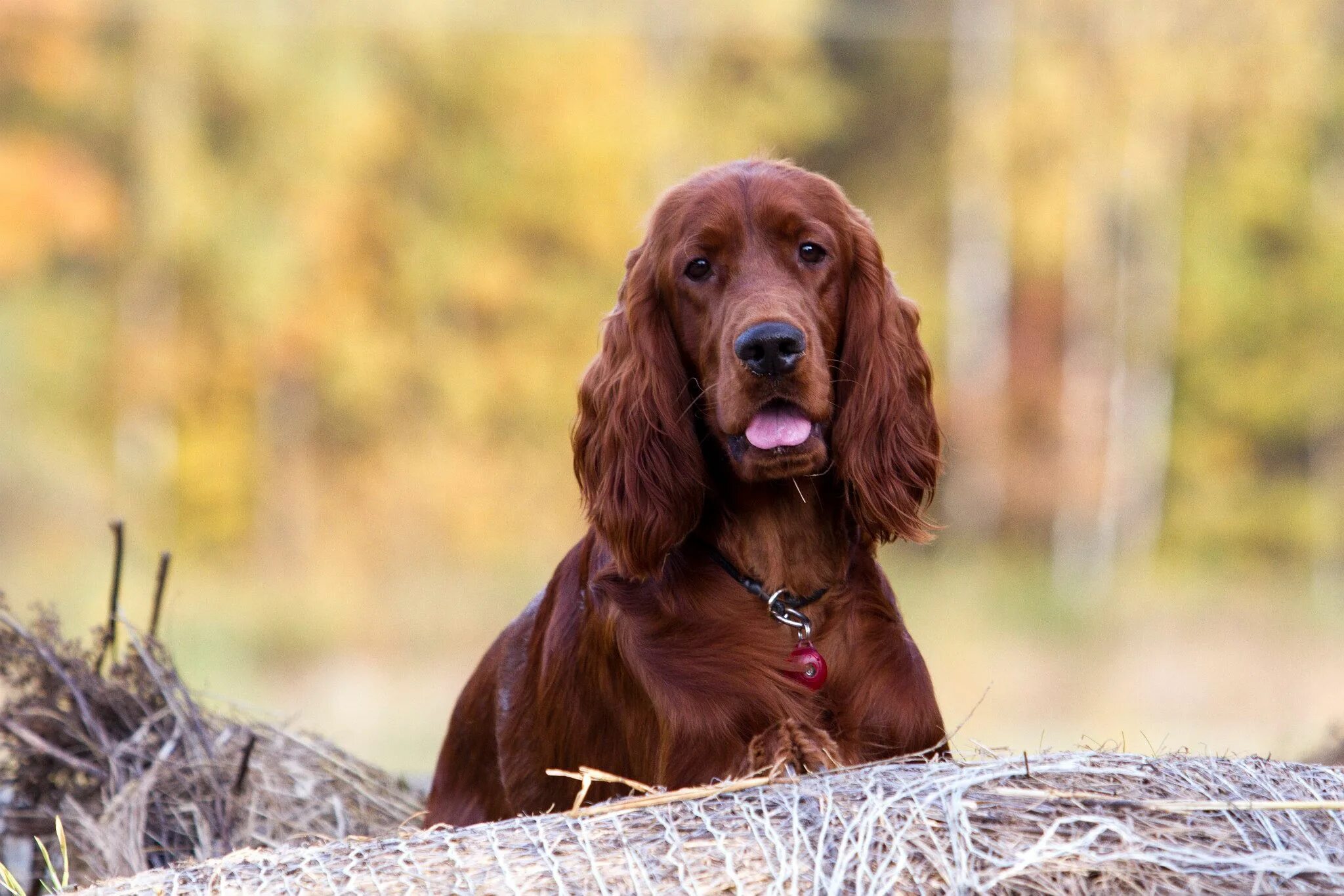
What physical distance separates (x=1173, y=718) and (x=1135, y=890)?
782 cm

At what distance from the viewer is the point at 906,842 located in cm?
245

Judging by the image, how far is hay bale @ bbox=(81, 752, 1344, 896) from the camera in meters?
2.38

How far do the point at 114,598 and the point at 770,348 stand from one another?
206 cm

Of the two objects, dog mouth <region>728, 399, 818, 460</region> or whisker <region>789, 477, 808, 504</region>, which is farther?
whisker <region>789, 477, 808, 504</region>

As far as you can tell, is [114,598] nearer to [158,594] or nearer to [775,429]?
[158,594]

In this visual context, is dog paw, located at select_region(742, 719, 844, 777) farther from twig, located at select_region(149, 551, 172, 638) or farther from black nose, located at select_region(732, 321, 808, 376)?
twig, located at select_region(149, 551, 172, 638)

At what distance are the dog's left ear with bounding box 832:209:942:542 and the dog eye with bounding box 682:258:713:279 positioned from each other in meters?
0.34

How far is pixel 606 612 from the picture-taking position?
3.39 metres

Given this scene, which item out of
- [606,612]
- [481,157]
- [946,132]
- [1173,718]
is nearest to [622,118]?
[481,157]

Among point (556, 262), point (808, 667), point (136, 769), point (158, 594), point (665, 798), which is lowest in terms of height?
point (136, 769)

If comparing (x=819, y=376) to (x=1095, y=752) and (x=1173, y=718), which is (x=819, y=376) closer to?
(x=1095, y=752)

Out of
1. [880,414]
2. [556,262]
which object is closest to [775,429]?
[880,414]

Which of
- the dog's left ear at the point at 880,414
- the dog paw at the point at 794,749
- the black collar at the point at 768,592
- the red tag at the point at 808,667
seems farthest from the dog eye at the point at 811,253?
the dog paw at the point at 794,749

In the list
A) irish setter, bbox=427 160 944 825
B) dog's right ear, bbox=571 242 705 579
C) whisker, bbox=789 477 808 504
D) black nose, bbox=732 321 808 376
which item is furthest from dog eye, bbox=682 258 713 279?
whisker, bbox=789 477 808 504
